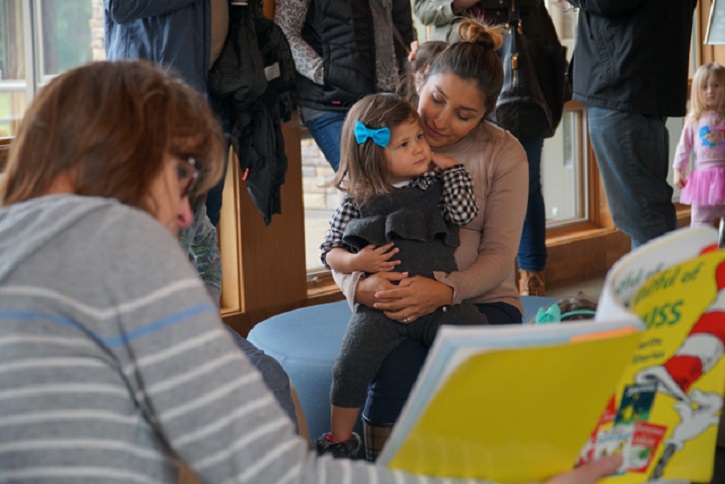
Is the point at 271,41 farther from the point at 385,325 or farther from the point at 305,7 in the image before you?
the point at 385,325

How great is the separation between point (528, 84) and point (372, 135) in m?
1.59

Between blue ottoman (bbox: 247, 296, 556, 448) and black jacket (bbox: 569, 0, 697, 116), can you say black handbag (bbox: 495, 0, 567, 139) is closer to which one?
black jacket (bbox: 569, 0, 697, 116)

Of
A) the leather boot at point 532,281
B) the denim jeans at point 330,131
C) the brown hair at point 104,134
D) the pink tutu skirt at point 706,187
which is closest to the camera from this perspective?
the brown hair at point 104,134

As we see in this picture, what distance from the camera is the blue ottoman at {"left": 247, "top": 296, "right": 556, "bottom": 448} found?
101 inches

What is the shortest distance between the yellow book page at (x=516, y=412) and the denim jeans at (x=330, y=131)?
259 centimetres

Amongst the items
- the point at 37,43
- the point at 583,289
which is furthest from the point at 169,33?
the point at 583,289

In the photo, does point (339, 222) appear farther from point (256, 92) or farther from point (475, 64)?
point (256, 92)

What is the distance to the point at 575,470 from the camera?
1085mm

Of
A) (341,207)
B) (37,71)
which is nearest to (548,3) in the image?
(37,71)

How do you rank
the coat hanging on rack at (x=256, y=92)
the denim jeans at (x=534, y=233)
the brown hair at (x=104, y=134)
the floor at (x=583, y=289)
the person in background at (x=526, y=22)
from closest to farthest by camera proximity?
the brown hair at (x=104, y=134)
the coat hanging on rack at (x=256, y=92)
the person in background at (x=526, y=22)
the denim jeans at (x=534, y=233)
the floor at (x=583, y=289)

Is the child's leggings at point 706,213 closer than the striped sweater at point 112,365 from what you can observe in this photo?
No

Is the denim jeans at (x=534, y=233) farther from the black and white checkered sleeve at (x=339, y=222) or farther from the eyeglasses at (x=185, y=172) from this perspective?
the eyeglasses at (x=185, y=172)

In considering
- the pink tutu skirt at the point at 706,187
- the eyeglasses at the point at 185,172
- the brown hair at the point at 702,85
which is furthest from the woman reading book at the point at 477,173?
the brown hair at the point at 702,85

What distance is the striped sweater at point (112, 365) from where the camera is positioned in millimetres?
951
